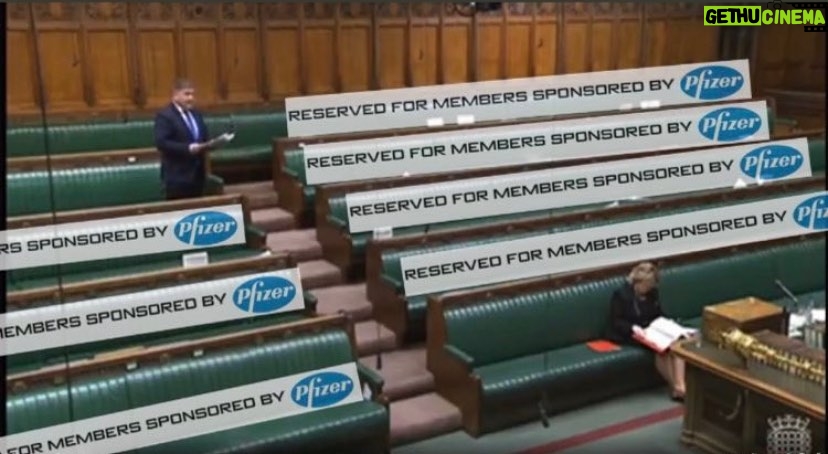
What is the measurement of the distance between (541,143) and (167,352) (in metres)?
2.15

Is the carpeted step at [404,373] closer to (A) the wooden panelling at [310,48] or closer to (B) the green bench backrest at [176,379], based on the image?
(B) the green bench backrest at [176,379]

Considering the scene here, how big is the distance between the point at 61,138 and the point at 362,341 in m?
3.16

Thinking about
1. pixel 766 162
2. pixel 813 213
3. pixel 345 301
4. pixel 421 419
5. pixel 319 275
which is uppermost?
pixel 766 162

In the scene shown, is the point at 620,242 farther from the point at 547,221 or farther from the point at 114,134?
the point at 114,134

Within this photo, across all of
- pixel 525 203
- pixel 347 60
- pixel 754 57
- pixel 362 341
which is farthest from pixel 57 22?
pixel 754 57

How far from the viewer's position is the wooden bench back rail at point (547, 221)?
560 cm

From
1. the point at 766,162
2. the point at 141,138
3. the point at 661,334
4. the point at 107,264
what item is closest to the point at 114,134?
the point at 141,138

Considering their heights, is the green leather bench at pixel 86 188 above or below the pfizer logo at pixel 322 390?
above

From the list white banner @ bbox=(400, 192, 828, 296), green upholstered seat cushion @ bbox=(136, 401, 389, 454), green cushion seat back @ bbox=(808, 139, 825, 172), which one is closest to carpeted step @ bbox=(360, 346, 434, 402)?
green upholstered seat cushion @ bbox=(136, 401, 389, 454)

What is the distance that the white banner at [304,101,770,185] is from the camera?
10.1 feet

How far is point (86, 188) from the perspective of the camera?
238 inches

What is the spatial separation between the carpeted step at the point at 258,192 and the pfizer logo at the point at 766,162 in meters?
4.40

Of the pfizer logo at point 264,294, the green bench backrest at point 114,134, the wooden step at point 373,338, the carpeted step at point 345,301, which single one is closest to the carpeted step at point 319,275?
the carpeted step at point 345,301

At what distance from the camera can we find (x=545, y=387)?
16.3ft
